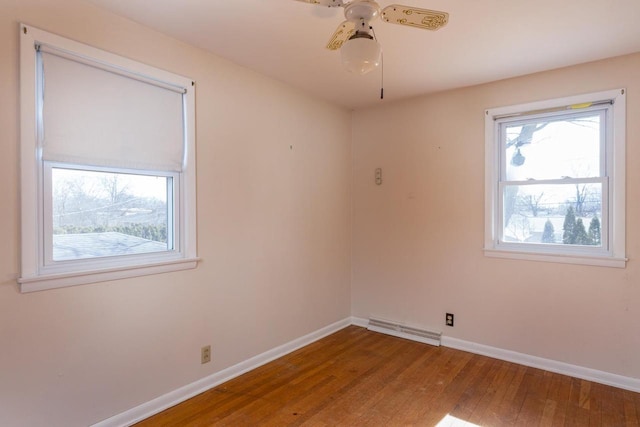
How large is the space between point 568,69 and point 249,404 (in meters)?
3.57

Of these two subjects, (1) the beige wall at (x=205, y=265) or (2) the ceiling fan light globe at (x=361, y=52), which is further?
(1) the beige wall at (x=205, y=265)

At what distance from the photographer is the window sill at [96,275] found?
1809 millimetres

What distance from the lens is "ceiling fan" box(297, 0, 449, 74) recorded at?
5.12 ft

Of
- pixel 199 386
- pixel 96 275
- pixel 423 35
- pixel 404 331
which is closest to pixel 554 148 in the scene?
pixel 423 35

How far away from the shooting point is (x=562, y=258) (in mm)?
2867

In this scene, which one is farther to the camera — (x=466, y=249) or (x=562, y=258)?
(x=466, y=249)

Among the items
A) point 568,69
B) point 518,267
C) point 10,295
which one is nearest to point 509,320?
point 518,267

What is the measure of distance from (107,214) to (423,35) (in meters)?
2.34

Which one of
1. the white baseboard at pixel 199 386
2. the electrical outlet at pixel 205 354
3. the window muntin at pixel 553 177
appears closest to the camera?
→ the white baseboard at pixel 199 386

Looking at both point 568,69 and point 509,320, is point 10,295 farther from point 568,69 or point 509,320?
point 568,69

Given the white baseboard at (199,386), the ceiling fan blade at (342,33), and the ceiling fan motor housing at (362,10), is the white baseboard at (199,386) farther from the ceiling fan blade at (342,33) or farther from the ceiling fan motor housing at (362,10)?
the ceiling fan motor housing at (362,10)

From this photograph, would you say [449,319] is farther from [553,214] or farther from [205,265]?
[205,265]

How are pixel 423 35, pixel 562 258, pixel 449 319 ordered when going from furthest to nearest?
1. pixel 449 319
2. pixel 562 258
3. pixel 423 35

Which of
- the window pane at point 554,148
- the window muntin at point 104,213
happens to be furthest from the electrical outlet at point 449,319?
the window muntin at point 104,213
